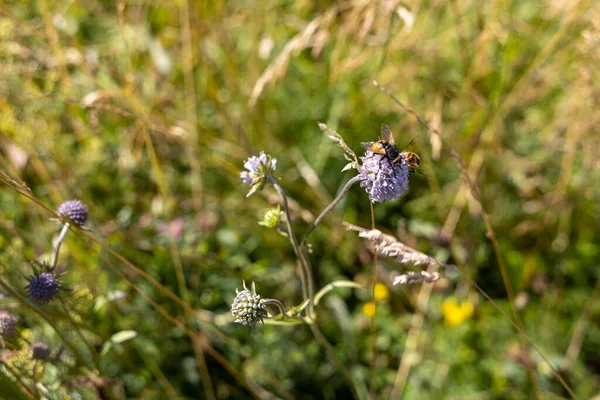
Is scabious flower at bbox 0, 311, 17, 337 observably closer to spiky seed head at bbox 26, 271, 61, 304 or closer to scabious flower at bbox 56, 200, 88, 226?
spiky seed head at bbox 26, 271, 61, 304

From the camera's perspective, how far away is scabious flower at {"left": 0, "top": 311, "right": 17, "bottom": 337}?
4.60 feet

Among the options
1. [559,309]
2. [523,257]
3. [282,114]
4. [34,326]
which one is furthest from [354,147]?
[34,326]

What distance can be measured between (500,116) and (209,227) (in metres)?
1.41

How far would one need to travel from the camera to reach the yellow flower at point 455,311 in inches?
89.9

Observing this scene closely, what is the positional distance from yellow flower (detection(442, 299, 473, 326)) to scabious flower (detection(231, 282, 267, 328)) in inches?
53.1

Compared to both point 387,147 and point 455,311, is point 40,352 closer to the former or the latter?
point 387,147

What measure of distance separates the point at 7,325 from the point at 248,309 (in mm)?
696

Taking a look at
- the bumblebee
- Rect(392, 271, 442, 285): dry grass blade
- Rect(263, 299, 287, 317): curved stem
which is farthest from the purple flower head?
Rect(263, 299, 287, 317): curved stem

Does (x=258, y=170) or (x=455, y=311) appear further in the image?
(x=455, y=311)

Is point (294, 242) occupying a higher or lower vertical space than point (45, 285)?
higher

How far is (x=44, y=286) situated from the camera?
4.44ft

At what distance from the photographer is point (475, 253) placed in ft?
8.18

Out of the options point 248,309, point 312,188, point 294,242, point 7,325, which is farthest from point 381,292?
point 7,325

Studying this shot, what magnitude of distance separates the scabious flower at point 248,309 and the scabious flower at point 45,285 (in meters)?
0.50
